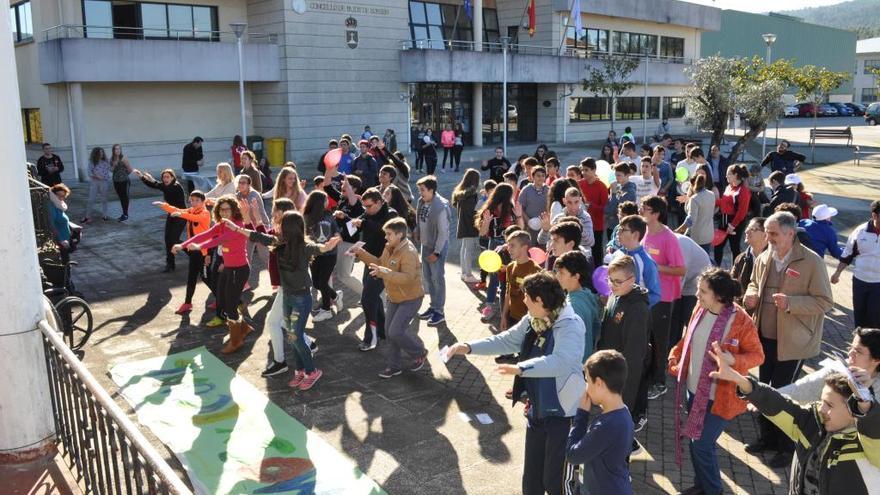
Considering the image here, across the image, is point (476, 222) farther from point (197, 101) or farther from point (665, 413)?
point (197, 101)

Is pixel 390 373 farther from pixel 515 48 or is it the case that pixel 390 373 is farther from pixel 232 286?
pixel 515 48

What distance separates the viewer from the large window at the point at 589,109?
3966 centimetres

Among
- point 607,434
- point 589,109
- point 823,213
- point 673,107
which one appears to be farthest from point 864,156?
point 607,434

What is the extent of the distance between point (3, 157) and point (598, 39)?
39.3 metres

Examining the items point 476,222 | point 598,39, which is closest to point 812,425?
point 476,222

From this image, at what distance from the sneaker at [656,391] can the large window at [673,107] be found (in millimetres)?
42356

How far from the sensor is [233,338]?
8.48 meters

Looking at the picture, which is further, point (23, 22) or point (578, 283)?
point (23, 22)

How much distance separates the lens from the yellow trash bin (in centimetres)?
2605

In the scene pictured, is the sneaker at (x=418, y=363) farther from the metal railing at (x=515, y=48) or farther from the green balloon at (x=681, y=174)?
the metal railing at (x=515, y=48)

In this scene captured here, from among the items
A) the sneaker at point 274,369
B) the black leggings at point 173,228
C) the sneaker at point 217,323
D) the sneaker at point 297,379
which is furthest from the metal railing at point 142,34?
the sneaker at point 297,379

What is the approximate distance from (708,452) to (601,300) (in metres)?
2.00

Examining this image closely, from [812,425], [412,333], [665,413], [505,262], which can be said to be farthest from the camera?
[505,262]

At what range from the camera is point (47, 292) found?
812 centimetres
